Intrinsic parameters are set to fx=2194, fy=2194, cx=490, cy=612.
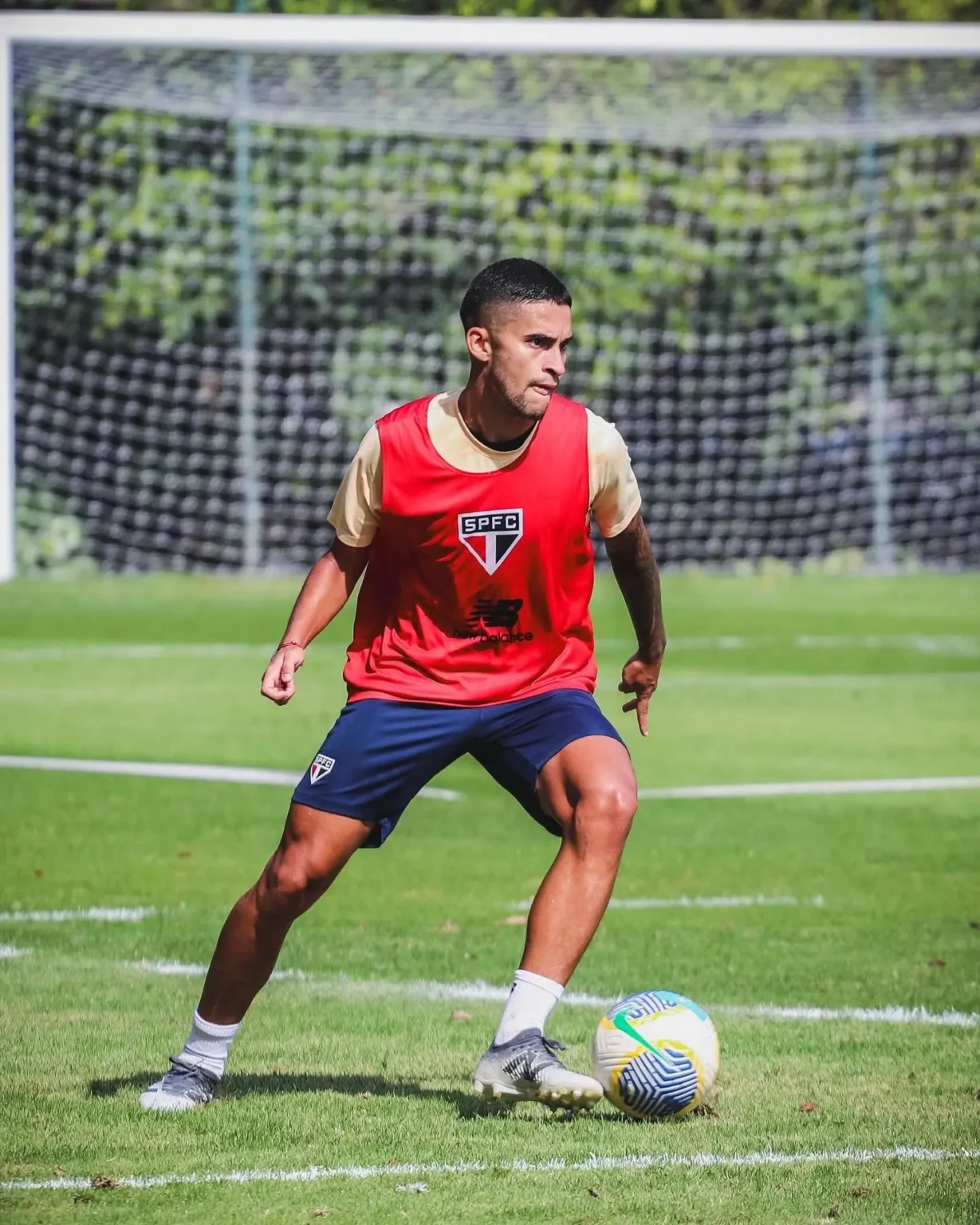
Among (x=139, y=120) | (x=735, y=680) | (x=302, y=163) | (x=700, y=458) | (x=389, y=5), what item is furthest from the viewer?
(x=389, y=5)

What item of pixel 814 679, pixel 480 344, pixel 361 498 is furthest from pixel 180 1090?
pixel 814 679

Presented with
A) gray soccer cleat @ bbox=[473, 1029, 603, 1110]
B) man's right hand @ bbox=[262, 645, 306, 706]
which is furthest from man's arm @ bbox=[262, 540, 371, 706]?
gray soccer cleat @ bbox=[473, 1029, 603, 1110]

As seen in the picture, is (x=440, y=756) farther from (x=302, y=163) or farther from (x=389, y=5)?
(x=389, y=5)

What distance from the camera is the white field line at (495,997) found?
6.62 metres

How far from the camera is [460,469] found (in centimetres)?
569

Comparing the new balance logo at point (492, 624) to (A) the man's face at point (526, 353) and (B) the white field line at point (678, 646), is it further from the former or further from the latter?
Result: (B) the white field line at point (678, 646)

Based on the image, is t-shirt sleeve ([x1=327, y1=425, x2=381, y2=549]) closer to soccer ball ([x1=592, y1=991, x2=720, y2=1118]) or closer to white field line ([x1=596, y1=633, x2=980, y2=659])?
soccer ball ([x1=592, y1=991, x2=720, y2=1118])

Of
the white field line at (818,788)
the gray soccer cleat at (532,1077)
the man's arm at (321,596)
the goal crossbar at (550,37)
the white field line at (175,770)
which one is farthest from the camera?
the goal crossbar at (550,37)

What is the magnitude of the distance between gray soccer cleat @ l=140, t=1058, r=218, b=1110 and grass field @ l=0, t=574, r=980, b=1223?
0.08 m

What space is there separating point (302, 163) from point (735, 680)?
26.6 ft

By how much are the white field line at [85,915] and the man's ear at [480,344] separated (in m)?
3.30

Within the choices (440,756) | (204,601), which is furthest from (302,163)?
(440,756)

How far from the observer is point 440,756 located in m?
5.68

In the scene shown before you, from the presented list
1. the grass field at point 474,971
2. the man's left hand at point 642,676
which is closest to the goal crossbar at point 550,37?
the grass field at point 474,971
